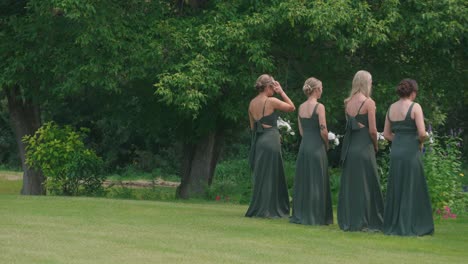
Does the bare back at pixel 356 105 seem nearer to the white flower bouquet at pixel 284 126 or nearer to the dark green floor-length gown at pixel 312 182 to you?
the dark green floor-length gown at pixel 312 182

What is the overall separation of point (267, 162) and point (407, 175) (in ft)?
9.17

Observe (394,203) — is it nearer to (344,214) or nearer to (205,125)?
(344,214)

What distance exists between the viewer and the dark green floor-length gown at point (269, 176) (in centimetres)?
1598

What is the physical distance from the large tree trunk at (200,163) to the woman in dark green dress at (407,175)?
1140 cm

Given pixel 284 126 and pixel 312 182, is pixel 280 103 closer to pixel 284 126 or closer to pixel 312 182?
pixel 312 182

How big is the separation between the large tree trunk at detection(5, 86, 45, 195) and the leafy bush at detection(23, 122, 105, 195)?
Result: 4.98 m

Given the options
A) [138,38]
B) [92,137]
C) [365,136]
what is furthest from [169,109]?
[92,137]

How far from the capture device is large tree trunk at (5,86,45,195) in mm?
27578

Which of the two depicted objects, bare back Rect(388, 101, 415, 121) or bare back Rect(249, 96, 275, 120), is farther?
bare back Rect(249, 96, 275, 120)

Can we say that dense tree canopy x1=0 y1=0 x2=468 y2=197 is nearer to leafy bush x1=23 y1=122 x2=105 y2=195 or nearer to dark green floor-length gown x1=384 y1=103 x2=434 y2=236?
leafy bush x1=23 y1=122 x2=105 y2=195

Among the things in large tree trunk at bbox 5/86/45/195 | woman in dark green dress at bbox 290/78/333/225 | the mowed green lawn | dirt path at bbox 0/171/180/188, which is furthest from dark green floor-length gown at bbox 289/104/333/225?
Answer: dirt path at bbox 0/171/180/188

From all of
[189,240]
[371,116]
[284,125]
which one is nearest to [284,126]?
[284,125]

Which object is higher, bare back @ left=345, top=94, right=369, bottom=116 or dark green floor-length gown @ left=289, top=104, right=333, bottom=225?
bare back @ left=345, top=94, right=369, bottom=116

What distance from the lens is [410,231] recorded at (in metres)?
13.7
